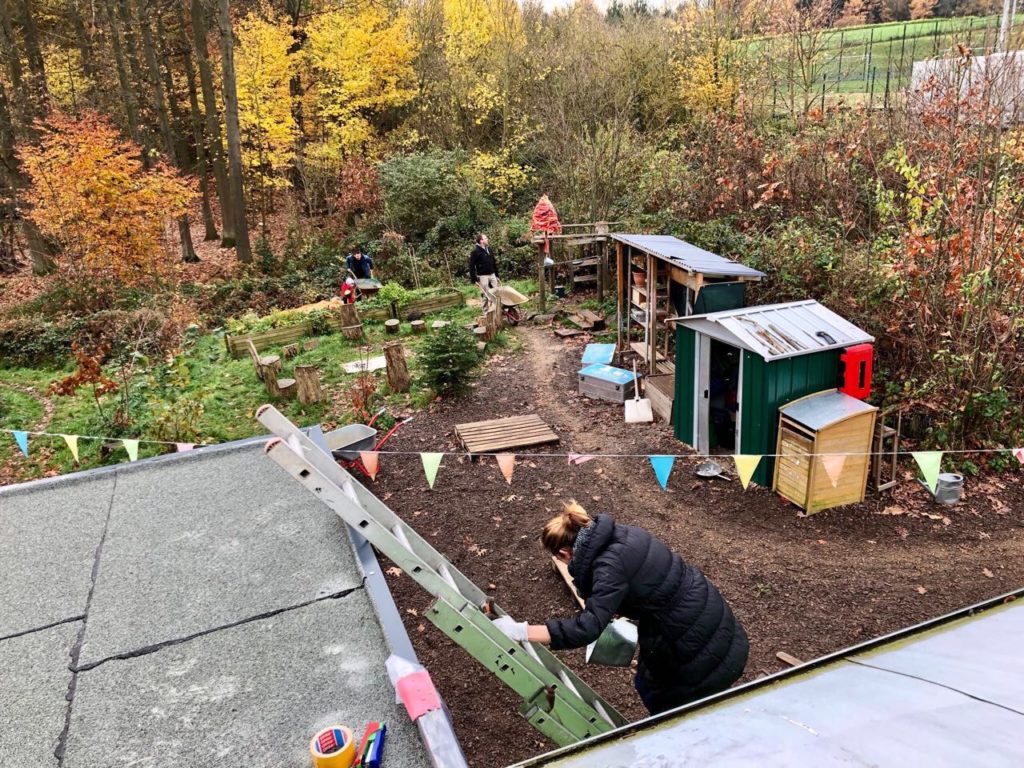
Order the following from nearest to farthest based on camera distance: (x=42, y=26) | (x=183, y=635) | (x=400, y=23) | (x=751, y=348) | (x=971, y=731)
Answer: (x=971, y=731) < (x=183, y=635) < (x=751, y=348) < (x=42, y=26) < (x=400, y=23)

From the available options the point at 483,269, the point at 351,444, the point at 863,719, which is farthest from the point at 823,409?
the point at 483,269

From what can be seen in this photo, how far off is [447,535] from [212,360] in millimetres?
7111

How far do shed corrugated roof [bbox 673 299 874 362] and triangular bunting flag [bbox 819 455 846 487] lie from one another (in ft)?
3.70

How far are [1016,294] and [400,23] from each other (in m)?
22.7

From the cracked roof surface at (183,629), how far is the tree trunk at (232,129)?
46.5ft

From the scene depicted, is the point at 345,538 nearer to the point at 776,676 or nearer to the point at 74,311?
the point at 776,676

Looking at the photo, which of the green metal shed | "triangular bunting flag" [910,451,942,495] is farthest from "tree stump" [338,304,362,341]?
"triangular bunting flag" [910,451,942,495]

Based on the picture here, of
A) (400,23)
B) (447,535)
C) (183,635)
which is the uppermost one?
(400,23)

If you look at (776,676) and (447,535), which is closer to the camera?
(776,676)

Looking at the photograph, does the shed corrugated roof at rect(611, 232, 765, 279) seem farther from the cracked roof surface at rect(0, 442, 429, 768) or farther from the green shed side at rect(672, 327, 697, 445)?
the cracked roof surface at rect(0, 442, 429, 768)

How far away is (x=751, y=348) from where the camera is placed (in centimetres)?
706

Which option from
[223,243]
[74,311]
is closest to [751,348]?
[74,311]

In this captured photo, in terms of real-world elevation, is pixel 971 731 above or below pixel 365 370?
above

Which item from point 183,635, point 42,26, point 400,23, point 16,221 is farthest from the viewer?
point 400,23
